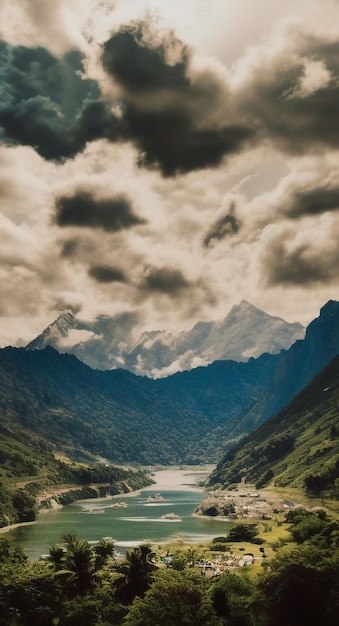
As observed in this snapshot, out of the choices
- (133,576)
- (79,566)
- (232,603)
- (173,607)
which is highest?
(79,566)

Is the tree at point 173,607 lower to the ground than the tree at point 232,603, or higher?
higher

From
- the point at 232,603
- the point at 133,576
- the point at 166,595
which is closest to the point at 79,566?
the point at 133,576

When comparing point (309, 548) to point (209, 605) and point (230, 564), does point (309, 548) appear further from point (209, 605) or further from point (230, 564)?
point (230, 564)

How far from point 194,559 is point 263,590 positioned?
66.9 meters

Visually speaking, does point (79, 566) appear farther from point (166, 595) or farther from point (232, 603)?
point (232, 603)

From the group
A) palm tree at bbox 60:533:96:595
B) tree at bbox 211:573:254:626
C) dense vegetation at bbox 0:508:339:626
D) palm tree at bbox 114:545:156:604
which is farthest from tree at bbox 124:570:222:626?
palm tree at bbox 60:533:96:595

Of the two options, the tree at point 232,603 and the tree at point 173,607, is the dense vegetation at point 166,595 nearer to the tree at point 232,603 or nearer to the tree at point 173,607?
the tree at point 232,603

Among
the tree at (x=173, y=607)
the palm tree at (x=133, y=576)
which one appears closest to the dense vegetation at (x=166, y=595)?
the palm tree at (x=133, y=576)

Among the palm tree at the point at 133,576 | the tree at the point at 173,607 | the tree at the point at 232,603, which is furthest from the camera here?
the tree at the point at 232,603

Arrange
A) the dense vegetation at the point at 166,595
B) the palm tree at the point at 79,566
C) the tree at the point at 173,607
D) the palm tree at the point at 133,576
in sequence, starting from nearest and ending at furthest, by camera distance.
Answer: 1. the tree at the point at 173,607
2. the dense vegetation at the point at 166,595
3. the palm tree at the point at 133,576
4. the palm tree at the point at 79,566

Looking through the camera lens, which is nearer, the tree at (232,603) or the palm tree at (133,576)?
the palm tree at (133,576)

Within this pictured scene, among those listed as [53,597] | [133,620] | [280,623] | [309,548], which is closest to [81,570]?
[53,597]

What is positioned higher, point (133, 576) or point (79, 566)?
point (79, 566)

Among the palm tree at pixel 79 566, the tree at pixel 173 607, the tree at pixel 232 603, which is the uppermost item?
the palm tree at pixel 79 566
